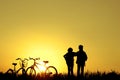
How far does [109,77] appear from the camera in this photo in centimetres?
2302

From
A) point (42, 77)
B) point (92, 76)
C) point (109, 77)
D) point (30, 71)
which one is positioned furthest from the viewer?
point (30, 71)

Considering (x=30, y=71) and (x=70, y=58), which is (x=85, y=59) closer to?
(x=70, y=58)

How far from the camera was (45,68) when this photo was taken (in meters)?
28.8

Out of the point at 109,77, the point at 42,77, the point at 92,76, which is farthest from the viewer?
the point at 42,77

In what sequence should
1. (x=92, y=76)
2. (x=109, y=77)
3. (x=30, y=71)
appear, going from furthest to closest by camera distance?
(x=30, y=71) → (x=92, y=76) → (x=109, y=77)

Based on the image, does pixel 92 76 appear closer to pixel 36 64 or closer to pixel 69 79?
pixel 69 79

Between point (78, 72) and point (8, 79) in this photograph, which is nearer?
point (78, 72)

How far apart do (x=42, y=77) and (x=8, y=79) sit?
222cm

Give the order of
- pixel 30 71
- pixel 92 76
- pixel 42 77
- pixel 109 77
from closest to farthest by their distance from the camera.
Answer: pixel 109 77
pixel 92 76
pixel 42 77
pixel 30 71

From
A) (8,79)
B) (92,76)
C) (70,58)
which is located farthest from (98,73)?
(8,79)

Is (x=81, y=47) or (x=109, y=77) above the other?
(x=81, y=47)

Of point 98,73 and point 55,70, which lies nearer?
point 98,73

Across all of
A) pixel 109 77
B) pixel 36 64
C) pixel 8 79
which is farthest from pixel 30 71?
pixel 109 77

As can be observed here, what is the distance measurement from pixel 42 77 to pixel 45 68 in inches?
60.9
